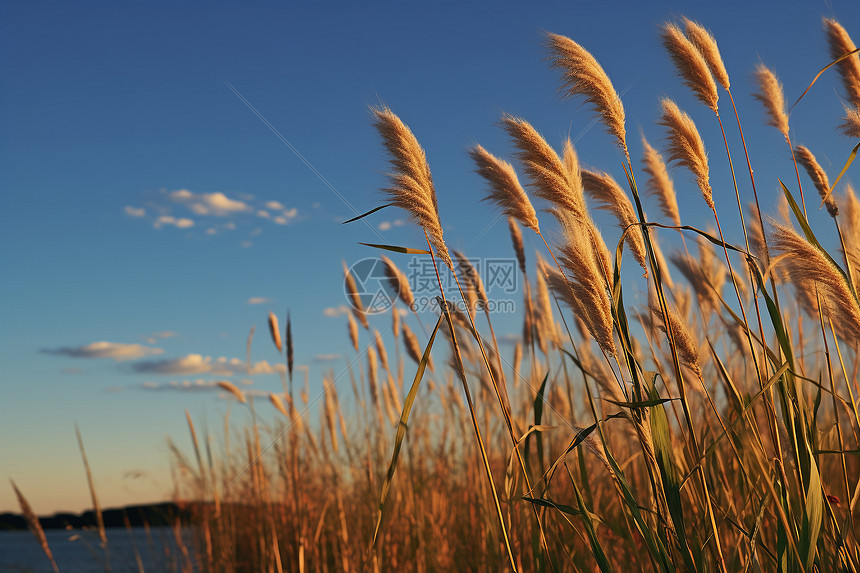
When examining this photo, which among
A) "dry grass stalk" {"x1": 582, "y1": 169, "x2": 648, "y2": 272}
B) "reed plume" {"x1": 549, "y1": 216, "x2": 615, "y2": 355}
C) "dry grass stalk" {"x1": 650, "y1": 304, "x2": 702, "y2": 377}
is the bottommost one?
"dry grass stalk" {"x1": 650, "y1": 304, "x2": 702, "y2": 377}

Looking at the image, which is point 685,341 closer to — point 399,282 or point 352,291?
point 399,282

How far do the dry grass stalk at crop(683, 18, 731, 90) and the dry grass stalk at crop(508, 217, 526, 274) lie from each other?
82 centimetres

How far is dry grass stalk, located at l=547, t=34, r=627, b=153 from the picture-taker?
143 centimetres

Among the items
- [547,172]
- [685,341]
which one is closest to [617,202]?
[547,172]

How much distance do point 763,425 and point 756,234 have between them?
1.24 meters

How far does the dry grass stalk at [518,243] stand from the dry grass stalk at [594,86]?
2.53ft

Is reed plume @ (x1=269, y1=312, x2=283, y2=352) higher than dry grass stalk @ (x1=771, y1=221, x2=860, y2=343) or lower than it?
higher

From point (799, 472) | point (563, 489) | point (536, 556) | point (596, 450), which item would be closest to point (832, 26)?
point (799, 472)

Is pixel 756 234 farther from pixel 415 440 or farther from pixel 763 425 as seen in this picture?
pixel 415 440

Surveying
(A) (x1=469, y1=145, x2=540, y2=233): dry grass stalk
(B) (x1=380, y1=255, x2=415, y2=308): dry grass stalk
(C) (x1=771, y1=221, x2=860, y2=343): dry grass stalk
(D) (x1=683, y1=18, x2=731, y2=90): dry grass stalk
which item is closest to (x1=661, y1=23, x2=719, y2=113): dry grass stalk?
(D) (x1=683, y1=18, x2=731, y2=90): dry grass stalk

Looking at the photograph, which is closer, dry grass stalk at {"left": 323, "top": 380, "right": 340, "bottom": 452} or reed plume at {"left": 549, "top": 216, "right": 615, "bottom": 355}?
reed plume at {"left": 549, "top": 216, "right": 615, "bottom": 355}

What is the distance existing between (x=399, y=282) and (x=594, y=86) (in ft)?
3.45

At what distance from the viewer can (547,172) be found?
1.37 meters

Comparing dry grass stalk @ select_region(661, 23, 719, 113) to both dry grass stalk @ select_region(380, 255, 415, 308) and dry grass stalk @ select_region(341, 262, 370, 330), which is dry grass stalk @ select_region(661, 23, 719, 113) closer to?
dry grass stalk @ select_region(380, 255, 415, 308)
